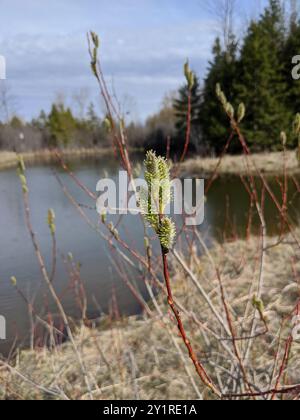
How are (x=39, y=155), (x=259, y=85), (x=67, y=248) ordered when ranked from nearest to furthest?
1. (x=67, y=248)
2. (x=259, y=85)
3. (x=39, y=155)

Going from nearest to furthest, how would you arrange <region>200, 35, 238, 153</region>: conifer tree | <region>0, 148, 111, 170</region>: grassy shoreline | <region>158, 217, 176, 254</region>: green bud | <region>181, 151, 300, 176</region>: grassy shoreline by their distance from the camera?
1. <region>158, 217, 176, 254</region>: green bud
2. <region>181, 151, 300, 176</region>: grassy shoreline
3. <region>200, 35, 238, 153</region>: conifer tree
4. <region>0, 148, 111, 170</region>: grassy shoreline

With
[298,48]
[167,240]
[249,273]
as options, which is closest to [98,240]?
[249,273]

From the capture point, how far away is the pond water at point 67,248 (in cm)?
512

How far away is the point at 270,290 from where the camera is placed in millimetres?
4176

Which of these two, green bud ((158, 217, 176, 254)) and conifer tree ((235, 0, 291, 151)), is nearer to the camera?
green bud ((158, 217, 176, 254))

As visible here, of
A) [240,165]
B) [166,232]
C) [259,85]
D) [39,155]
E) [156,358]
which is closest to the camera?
[166,232]

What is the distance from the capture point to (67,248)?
7.31m

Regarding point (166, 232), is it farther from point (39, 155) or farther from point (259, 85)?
point (39, 155)

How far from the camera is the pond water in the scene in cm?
512

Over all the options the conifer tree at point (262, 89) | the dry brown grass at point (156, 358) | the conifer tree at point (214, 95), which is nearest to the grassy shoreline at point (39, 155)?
the dry brown grass at point (156, 358)

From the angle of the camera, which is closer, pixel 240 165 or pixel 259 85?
pixel 240 165

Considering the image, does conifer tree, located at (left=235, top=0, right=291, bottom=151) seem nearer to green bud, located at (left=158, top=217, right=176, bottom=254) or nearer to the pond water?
the pond water

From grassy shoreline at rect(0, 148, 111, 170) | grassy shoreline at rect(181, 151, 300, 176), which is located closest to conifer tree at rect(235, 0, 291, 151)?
grassy shoreline at rect(181, 151, 300, 176)

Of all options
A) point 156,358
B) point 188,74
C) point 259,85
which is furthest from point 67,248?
point 259,85
